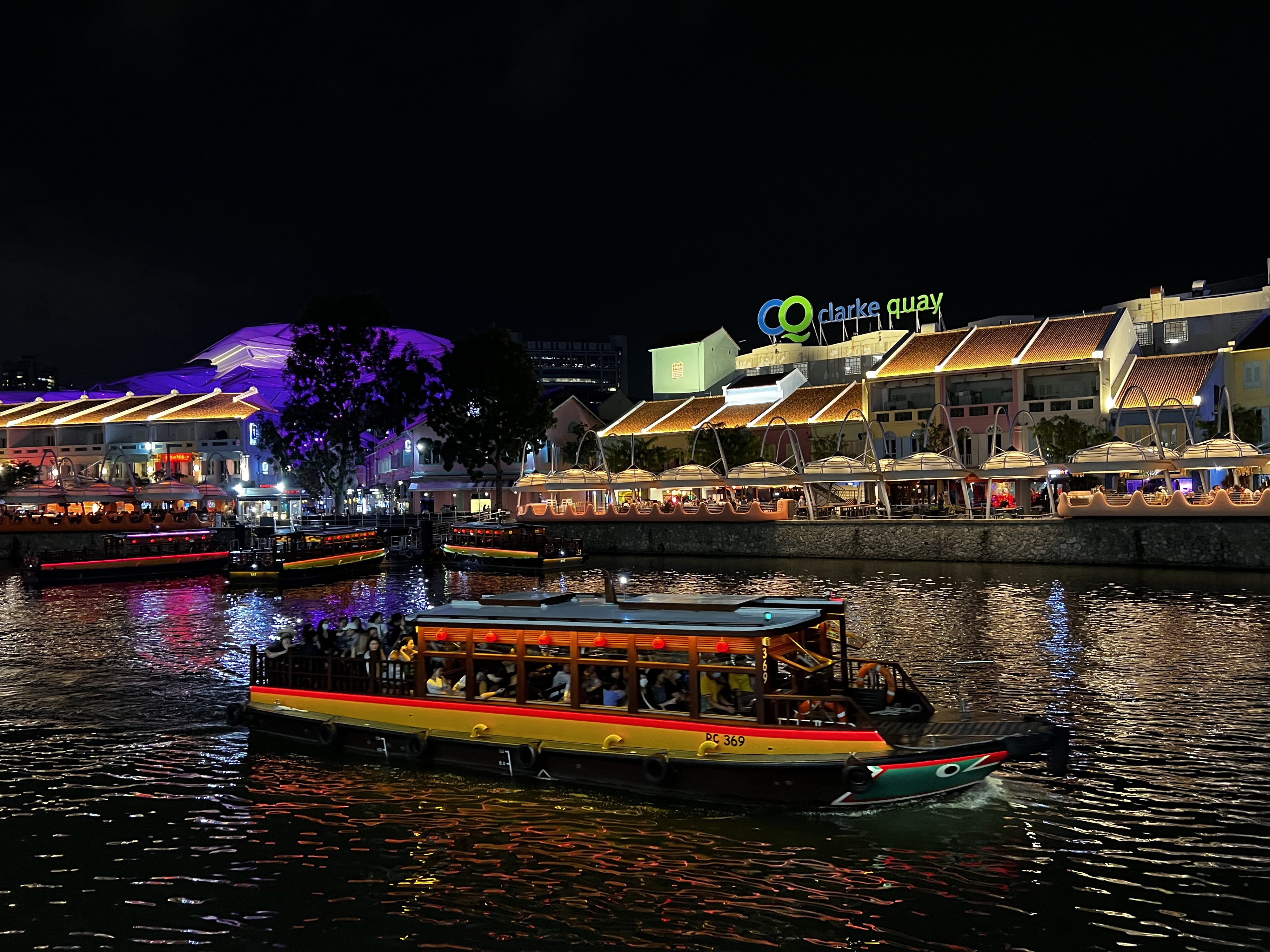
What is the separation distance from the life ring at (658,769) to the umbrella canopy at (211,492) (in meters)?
64.2

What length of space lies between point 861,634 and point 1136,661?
7.29 m

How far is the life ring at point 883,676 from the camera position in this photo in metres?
15.0

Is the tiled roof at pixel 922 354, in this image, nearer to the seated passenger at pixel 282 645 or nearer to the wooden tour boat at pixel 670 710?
the wooden tour boat at pixel 670 710

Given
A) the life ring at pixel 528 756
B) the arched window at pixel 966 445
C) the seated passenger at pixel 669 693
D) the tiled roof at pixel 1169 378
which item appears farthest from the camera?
the arched window at pixel 966 445

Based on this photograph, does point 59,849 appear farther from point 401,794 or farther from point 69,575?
point 69,575

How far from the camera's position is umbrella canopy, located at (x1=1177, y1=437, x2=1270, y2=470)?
153 feet

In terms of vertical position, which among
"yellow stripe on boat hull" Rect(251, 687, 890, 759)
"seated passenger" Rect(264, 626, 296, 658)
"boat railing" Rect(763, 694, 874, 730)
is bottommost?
"yellow stripe on boat hull" Rect(251, 687, 890, 759)

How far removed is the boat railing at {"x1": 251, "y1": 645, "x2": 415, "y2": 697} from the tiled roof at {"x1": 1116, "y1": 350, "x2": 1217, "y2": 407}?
53.9 meters

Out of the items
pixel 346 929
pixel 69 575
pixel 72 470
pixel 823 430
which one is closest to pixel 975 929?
pixel 346 929

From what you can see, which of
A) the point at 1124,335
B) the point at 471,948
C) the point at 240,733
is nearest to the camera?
the point at 471,948

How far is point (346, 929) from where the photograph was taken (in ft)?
34.2

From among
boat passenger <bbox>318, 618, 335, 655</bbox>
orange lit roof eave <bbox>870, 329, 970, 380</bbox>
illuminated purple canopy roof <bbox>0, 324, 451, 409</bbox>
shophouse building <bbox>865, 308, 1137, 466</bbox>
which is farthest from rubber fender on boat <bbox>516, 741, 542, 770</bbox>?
illuminated purple canopy roof <bbox>0, 324, 451, 409</bbox>

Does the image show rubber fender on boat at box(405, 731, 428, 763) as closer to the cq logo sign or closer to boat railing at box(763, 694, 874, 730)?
boat railing at box(763, 694, 874, 730)

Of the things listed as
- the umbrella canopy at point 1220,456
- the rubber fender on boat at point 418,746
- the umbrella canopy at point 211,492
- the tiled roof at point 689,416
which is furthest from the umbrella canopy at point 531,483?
the rubber fender on boat at point 418,746
